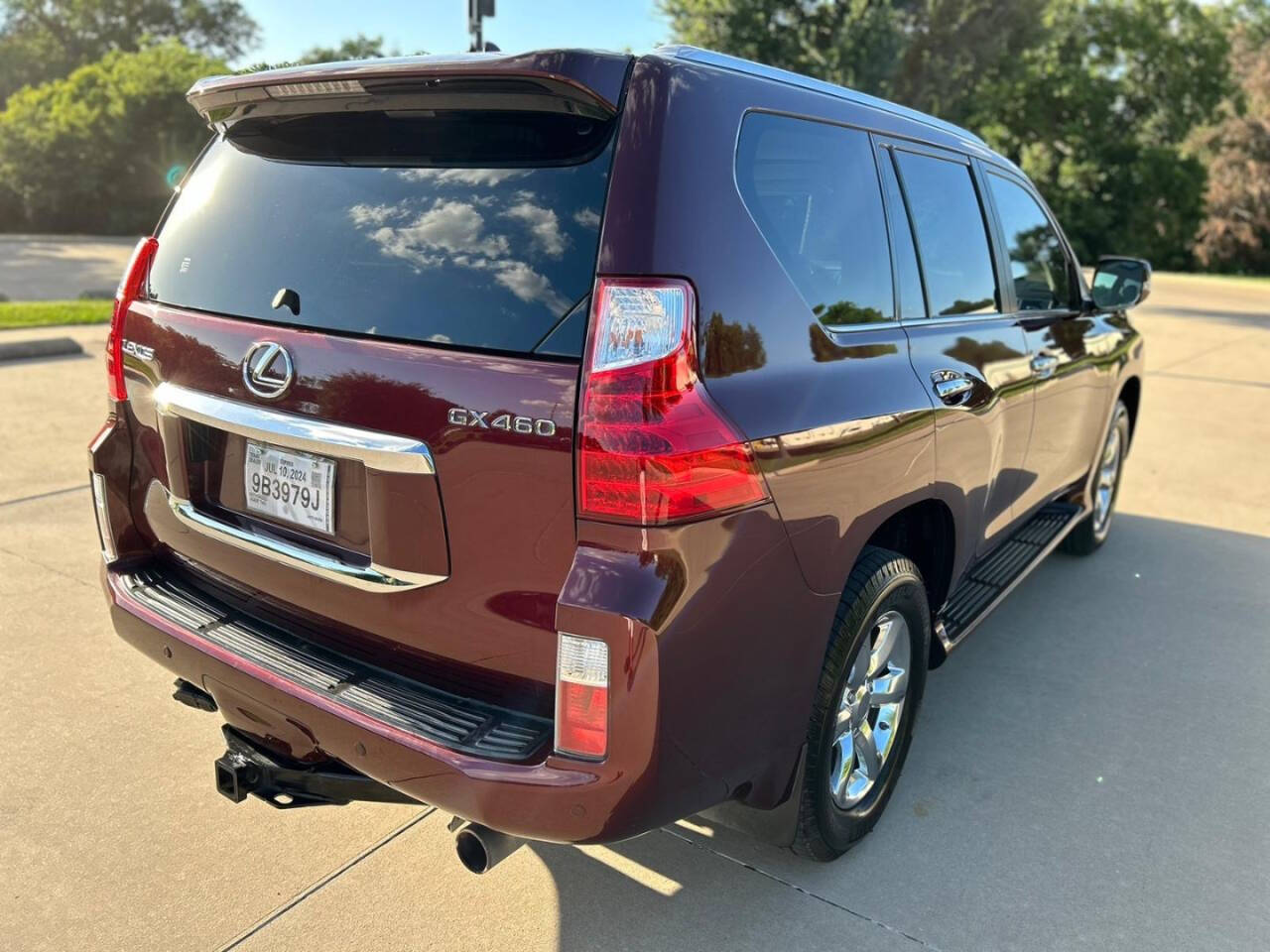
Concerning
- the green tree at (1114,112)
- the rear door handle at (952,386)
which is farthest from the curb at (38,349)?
the green tree at (1114,112)

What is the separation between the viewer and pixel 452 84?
6.85 feet

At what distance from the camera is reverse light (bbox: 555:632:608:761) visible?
75.1 inches

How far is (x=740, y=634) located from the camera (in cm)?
209

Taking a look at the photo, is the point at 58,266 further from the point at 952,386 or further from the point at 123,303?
the point at 952,386

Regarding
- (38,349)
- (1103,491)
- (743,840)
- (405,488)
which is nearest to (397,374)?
(405,488)

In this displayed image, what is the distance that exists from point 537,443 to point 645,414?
8.9 inches

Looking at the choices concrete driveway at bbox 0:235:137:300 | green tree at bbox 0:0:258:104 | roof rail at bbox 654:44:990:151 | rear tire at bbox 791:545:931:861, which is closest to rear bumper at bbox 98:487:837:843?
rear tire at bbox 791:545:931:861

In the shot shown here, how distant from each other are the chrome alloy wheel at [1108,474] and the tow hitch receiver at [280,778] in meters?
4.20

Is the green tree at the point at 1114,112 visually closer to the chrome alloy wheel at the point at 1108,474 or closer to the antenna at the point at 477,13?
the antenna at the point at 477,13

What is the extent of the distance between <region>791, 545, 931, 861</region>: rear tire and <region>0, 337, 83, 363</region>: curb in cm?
935

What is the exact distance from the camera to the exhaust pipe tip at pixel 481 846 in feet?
7.04

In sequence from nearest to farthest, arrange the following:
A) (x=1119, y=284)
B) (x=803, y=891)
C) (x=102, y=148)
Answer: (x=803, y=891) < (x=1119, y=284) < (x=102, y=148)

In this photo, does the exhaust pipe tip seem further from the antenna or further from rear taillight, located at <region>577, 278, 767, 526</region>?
the antenna

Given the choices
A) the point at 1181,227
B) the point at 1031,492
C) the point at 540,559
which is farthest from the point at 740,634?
the point at 1181,227
